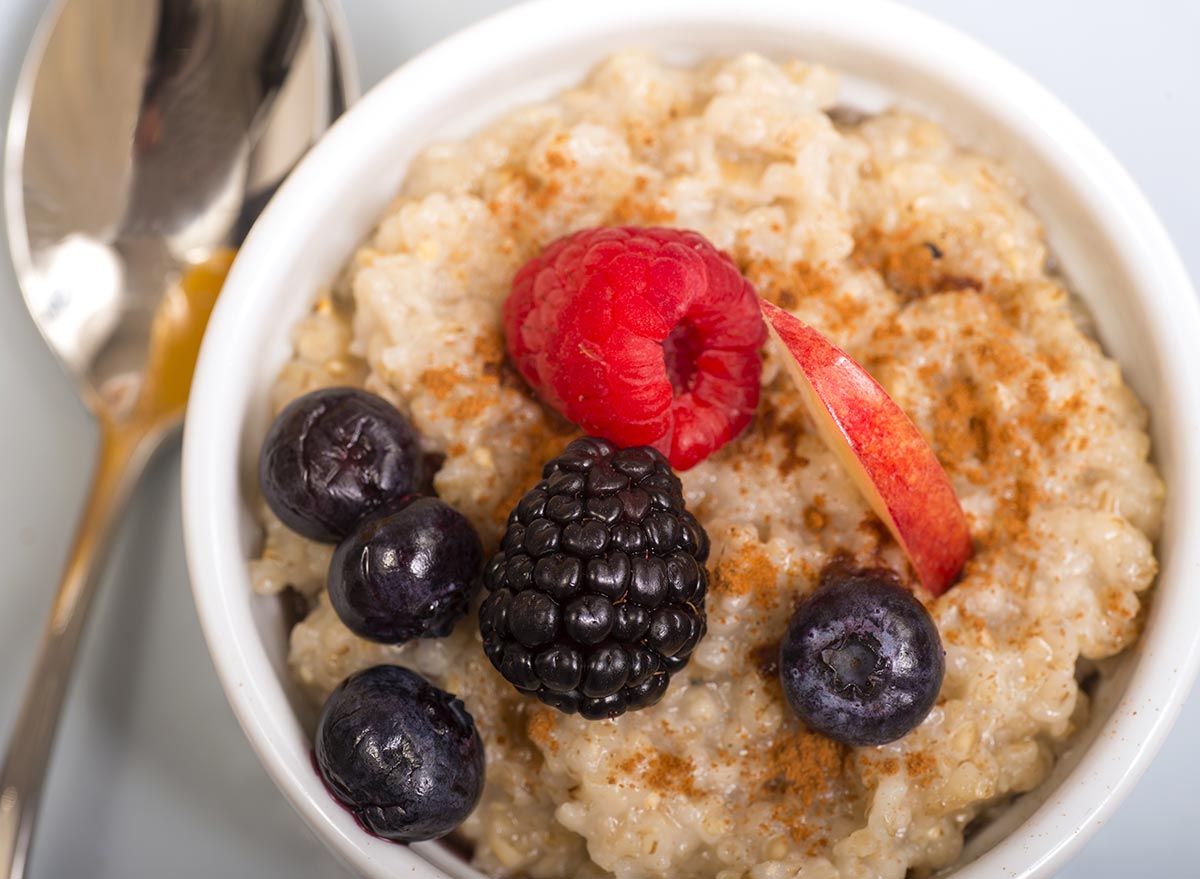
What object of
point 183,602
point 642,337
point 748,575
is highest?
point 642,337

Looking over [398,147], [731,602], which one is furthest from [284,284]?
[731,602]

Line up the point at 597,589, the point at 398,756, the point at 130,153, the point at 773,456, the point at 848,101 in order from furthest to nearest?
the point at 130,153
the point at 848,101
the point at 773,456
the point at 398,756
the point at 597,589

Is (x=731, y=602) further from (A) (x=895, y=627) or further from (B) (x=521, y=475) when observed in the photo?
(B) (x=521, y=475)

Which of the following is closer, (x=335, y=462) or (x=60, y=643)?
(x=335, y=462)

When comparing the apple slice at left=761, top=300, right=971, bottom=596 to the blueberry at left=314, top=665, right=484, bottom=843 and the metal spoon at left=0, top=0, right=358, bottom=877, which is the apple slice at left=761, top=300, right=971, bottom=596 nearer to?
the blueberry at left=314, top=665, right=484, bottom=843

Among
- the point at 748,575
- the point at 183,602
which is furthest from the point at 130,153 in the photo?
the point at 748,575

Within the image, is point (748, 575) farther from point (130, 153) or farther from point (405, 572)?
point (130, 153)
